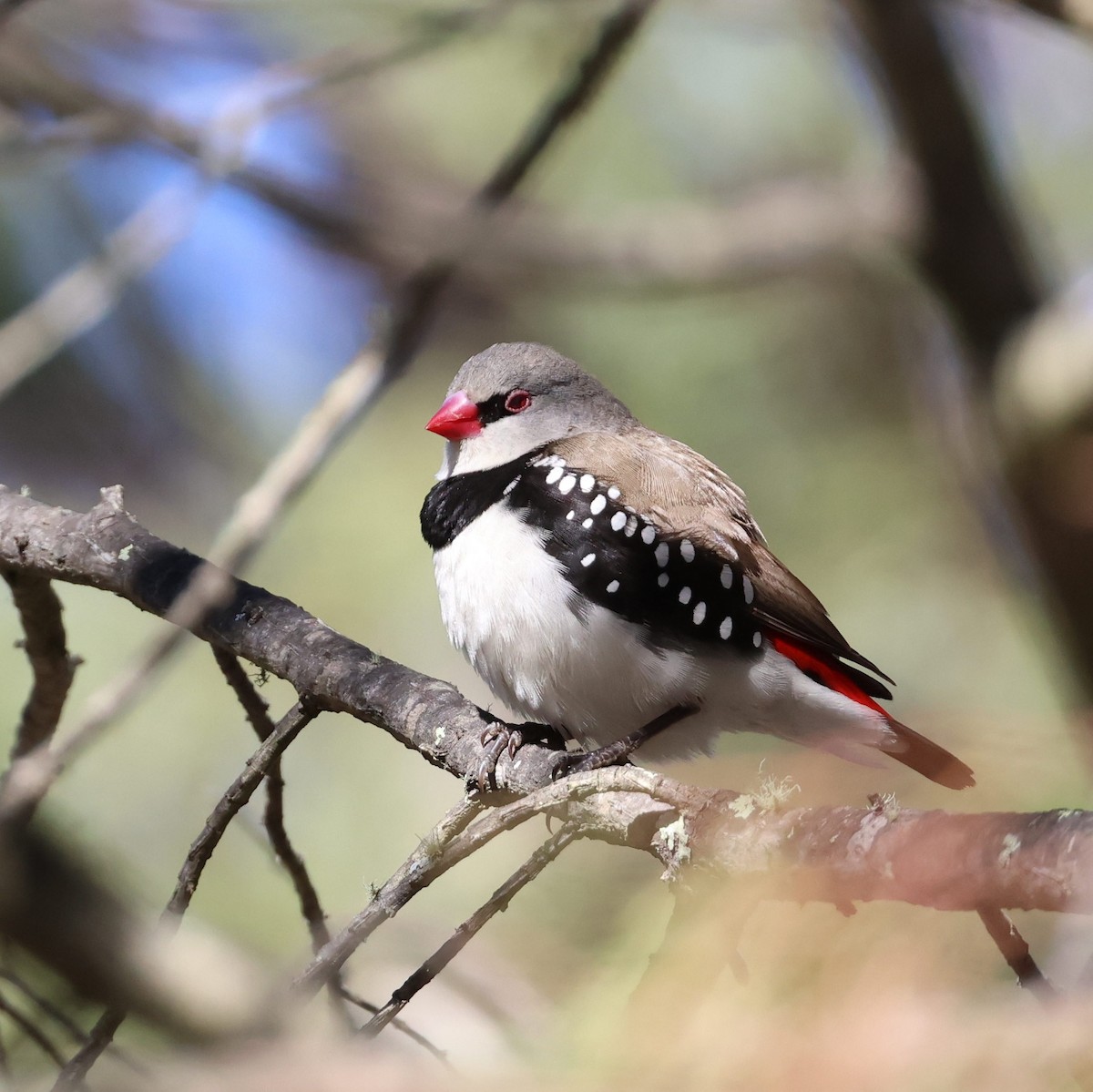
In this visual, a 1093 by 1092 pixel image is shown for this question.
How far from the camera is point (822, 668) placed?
3.24m

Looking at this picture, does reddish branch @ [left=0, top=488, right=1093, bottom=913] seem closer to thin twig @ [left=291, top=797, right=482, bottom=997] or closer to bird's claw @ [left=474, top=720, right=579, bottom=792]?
bird's claw @ [left=474, top=720, right=579, bottom=792]

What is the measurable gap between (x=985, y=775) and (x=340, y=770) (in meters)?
3.43

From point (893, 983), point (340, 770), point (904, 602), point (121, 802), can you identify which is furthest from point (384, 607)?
point (893, 983)

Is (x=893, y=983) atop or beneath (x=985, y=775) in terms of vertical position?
beneath

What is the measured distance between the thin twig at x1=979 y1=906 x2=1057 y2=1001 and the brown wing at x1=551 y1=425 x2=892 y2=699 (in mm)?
1453

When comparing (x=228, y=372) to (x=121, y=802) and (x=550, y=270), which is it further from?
(x=121, y=802)

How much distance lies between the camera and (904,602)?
5402 mm

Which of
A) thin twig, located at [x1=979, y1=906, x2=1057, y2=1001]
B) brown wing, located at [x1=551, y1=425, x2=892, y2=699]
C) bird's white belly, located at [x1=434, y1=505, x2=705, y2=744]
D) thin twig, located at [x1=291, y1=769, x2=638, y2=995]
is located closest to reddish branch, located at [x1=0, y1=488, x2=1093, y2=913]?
thin twig, located at [x1=291, y1=769, x2=638, y2=995]

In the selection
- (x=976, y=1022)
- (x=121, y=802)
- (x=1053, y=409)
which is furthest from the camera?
(x=121, y=802)

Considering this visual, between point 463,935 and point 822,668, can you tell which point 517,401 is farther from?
point 463,935

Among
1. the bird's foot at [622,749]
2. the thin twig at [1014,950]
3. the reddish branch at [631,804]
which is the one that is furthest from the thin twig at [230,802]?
the thin twig at [1014,950]

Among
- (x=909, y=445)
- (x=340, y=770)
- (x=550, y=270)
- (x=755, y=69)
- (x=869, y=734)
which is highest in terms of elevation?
(x=755, y=69)

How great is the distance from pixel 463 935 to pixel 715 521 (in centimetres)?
151

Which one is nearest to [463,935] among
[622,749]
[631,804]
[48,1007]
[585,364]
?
[631,804]
